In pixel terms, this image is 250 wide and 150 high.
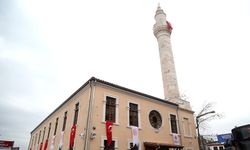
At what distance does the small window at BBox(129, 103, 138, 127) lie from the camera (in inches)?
594

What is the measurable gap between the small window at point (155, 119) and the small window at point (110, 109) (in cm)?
387

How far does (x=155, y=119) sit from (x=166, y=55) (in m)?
14.5

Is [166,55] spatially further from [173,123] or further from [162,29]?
[173,123]

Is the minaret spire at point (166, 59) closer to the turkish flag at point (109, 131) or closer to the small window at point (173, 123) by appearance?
the small window at point (173, 123)

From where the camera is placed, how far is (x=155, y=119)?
55.4 ft

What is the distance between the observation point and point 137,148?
14.0 metres

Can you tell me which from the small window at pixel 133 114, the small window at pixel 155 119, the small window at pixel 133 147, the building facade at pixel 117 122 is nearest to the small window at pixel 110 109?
the building facade at pixel 117 122

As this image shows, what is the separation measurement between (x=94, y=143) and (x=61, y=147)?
18.1 ft

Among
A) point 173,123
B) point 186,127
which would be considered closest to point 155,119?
point 173,123

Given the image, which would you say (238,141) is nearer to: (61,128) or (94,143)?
(94,143)

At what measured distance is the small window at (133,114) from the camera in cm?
1508

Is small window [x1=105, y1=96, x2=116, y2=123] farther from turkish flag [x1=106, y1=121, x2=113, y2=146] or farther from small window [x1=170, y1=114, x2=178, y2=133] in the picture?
small window [x1=170, y1=114, x2=178, y2=133]

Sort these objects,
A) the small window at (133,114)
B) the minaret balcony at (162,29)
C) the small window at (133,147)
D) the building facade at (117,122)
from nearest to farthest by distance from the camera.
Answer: the building facade at (117,122) < the small window at (133,147) < the small window at (133,114) < the minaret balcony at (162,29)

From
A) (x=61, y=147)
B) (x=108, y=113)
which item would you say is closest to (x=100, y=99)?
(x=108, y=113)
